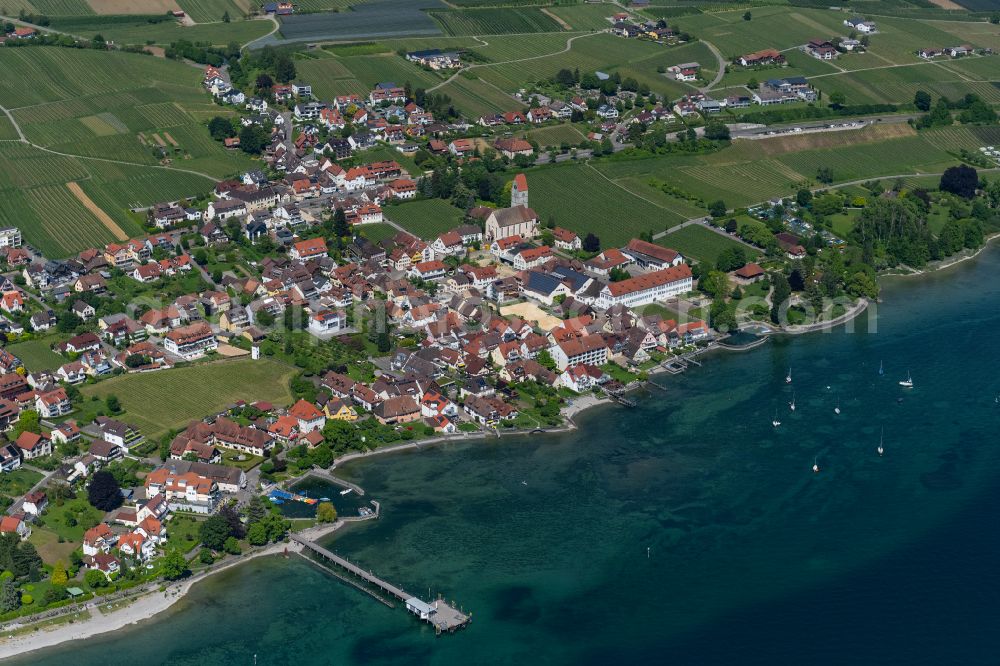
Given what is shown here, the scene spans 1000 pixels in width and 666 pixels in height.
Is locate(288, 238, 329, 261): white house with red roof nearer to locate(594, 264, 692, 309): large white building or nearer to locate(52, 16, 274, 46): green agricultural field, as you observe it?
locate(594, 264, 692, 309): large white building

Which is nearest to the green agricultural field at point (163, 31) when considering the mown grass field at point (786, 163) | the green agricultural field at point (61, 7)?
the green agricultural field at point (61, 7)

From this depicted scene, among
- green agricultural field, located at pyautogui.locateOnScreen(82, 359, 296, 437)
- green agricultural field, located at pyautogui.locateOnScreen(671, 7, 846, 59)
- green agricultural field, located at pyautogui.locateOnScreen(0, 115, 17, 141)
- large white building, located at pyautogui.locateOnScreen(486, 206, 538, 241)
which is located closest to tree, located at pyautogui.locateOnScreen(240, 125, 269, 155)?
green agricultural field, located at pyautogui.locateOnScreen(0, 115, 17, 141)

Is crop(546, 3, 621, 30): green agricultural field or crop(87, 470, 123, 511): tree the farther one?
crop(546, 3, 621, 30): green agricultural field

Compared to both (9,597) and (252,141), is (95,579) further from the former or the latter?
(252,141)

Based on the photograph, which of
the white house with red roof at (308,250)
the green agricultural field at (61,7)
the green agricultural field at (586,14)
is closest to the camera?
the white house with red roof at (308,250)

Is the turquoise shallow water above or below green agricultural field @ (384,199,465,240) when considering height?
below

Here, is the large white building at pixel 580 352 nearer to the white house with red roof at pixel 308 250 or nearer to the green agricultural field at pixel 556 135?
the white house with red roof at pixel 308 250

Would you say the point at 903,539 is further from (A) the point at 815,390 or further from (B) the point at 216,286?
(B) the point at 216,286
